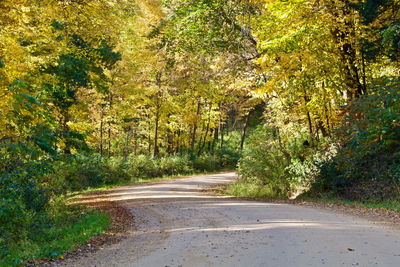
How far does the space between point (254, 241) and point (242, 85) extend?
13096 mm

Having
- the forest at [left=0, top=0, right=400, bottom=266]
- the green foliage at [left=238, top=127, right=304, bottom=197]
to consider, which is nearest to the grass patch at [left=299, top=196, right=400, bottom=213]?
the forest at [left=0, top=0, right=400, bottom=266]

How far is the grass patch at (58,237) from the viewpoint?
6.72 meters

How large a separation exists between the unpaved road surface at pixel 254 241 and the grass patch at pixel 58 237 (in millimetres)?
832

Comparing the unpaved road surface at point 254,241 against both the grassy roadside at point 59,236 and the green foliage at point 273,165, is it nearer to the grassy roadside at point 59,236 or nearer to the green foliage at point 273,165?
the grassy roadside at point 59,236

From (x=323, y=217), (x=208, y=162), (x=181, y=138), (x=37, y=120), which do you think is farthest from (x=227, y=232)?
(x=181, y=138)

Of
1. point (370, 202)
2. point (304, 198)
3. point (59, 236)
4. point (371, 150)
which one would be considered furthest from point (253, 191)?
point (59, 236)

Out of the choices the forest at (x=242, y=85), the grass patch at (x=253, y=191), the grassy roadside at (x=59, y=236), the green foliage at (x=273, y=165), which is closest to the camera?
the grassy roadside at (x=59, y=236)

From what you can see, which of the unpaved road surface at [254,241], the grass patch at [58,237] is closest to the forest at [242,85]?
the grass patch at [58,237]

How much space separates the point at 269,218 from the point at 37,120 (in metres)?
6.84

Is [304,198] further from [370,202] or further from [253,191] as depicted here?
[370,202]

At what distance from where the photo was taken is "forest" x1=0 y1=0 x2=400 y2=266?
8.62m

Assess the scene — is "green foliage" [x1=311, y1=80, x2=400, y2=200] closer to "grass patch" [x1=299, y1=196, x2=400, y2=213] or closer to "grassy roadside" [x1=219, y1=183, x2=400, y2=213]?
"grass patch" [x1=299, y1=196, x2=400, y2=213]

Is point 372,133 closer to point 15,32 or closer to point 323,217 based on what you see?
point 323,217

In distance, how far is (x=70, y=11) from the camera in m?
12.0
